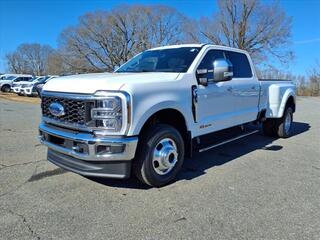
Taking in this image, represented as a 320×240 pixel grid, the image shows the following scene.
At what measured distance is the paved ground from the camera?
10.9 feet

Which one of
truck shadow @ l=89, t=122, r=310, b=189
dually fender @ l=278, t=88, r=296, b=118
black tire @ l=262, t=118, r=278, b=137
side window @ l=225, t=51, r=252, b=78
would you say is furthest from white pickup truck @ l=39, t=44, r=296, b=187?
black tire @ l=262, t=118, r=278, b=137

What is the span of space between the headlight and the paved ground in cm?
94

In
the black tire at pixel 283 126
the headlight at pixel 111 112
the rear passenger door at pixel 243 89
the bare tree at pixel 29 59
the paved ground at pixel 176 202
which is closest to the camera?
the paved ground at pixel 176 202

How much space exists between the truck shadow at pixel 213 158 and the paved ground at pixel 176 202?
0.06 ft

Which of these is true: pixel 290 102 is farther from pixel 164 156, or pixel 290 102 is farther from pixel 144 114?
pixel 144 114

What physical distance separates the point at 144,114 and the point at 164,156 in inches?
29.0

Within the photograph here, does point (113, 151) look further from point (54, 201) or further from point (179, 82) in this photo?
point (179, 82)

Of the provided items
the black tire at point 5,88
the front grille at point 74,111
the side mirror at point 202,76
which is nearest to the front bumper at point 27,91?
the black tire at point 5,88

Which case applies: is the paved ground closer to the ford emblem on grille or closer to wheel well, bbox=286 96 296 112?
the ford emblem on grille

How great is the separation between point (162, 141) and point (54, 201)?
5.20ft

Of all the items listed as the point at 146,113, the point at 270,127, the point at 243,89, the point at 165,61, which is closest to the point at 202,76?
the point at 165,61

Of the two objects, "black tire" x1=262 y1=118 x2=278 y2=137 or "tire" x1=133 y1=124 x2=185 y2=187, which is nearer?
"tire" x1=133 y1=124 x2=185 y2=187

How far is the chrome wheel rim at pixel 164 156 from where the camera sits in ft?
14.3

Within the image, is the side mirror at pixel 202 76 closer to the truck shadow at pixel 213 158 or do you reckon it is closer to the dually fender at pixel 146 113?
the dually fender at pixel 146 113
